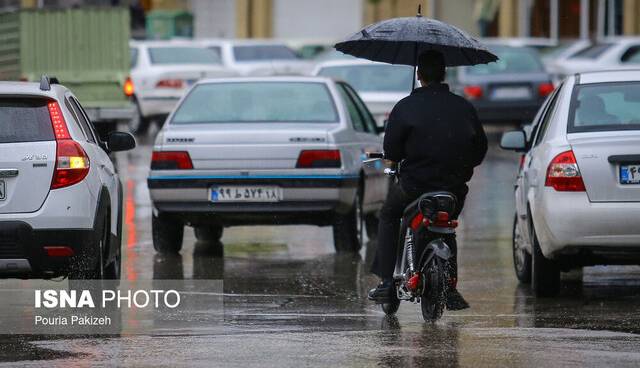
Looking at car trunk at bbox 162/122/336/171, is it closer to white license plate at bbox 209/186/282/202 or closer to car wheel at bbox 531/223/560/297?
white license plate at bbox 209/186/282/202

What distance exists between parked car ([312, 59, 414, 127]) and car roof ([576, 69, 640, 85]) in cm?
1108

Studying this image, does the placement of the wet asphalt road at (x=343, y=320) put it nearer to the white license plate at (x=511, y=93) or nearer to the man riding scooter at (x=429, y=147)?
the man riding scooter at (x=429, y=147)

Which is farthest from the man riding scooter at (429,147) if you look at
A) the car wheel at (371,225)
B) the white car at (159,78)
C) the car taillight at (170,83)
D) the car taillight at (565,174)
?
the car taillight at (170,83)

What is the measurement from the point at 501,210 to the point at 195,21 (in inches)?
1338

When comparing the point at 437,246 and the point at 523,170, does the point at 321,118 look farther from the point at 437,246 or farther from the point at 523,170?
the point at 437,246

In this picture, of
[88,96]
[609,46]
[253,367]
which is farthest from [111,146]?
[609,46]

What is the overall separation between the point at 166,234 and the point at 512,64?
1633cm

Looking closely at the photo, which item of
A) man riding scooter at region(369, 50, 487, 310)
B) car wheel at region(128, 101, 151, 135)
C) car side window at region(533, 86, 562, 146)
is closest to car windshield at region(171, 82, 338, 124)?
car side window at region(533, 86, 562, 146)

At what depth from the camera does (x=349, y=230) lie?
47.3 ft

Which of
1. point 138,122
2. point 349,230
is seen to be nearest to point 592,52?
point 138,122

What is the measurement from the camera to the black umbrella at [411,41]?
1032 cm

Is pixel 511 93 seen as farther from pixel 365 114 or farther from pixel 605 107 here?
pixel 605 107

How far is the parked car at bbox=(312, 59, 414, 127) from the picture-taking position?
75.7 feet

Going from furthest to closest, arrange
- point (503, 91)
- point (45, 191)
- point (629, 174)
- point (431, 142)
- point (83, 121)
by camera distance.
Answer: point (503, 91)
point (83, 121)
point (629, 174)
point (45, 191)
point (431, 142)
